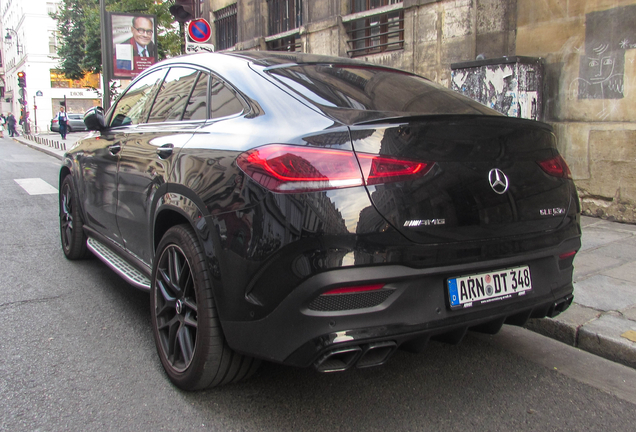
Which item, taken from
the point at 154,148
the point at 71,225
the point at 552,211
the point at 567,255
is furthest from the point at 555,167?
the point at 71,225

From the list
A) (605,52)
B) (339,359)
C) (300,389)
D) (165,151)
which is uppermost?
(605,52)

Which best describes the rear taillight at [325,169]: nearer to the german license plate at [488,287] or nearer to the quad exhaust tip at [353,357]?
the german license plate at [488,287]

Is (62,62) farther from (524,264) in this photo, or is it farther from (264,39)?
(524,264)

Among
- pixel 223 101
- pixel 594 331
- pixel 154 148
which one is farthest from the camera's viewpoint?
pixel 594 331

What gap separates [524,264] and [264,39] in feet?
43.0

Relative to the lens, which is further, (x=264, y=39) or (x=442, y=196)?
(x=264, y=39)

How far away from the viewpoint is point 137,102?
3.92 meters

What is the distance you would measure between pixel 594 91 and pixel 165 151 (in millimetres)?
5778

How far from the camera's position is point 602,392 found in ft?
8.98

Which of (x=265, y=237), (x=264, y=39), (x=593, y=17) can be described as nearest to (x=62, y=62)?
(x=264, y=39)

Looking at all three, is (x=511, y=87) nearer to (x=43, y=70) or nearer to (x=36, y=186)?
(x=36, y=186)

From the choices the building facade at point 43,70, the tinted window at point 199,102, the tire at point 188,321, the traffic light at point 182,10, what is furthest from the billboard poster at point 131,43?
the building facade at point 43,70

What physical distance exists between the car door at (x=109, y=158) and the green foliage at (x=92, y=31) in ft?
44.1

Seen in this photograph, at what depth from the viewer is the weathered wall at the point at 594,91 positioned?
20.9ft
